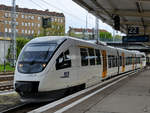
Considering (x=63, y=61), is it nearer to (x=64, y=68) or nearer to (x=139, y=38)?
(x=64, y=68)

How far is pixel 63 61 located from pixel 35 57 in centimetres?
114

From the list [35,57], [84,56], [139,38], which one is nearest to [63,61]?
[35,57]

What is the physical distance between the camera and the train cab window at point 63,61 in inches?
440

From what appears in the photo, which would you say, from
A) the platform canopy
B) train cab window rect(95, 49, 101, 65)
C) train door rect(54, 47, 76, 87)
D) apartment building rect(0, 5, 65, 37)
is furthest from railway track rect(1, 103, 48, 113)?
apartment building rect(0, 5, 65, 37)

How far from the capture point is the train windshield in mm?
10805

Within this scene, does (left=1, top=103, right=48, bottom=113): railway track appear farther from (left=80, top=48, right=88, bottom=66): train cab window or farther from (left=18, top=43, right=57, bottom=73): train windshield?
(left=80, top=48, right=88, bottom=66): train cab window

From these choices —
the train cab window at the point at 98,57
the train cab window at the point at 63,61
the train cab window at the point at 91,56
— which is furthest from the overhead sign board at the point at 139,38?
the train cab window at the point at 63,61

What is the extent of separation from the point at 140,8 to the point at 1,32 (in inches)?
3173

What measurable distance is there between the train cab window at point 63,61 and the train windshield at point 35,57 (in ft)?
1.36

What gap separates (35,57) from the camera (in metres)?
11.2

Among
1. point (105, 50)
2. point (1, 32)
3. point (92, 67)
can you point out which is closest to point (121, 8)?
point (105, 50)

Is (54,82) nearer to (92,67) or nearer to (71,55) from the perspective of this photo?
(71,55)

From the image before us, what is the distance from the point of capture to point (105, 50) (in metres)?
19.6

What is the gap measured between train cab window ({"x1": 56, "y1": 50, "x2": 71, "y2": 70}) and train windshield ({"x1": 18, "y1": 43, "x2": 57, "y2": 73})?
0.41 meters
